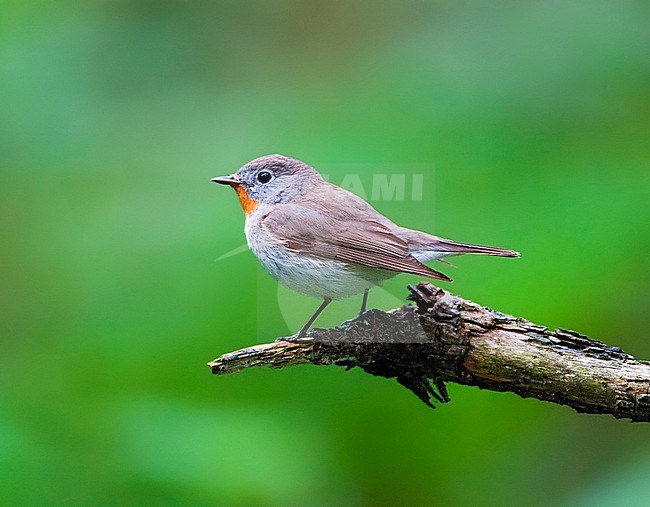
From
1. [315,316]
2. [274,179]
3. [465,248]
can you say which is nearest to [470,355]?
[465,248]

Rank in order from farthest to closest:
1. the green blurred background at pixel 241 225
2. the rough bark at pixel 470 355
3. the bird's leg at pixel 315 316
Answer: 1. the green blurred background at pixel 241 225
2. the bird's leg at pixel 315 316
3. the rough bark at pixel 470 355

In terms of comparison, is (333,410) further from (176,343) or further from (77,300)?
(77,300)

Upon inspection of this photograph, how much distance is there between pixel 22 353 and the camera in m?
3.98

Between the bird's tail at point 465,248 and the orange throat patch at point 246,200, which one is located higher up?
the orange throat patch at point 246,200

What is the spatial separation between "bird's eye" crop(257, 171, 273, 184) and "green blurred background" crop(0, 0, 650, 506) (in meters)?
0.25

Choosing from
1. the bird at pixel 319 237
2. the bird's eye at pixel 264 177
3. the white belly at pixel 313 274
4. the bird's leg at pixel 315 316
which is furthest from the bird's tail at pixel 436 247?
the bird's eye at pixel 264 177

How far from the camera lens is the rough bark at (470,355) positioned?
2465 millimetres

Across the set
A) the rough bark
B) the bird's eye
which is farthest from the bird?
the rough bark

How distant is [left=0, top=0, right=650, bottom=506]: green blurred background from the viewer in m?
3.45

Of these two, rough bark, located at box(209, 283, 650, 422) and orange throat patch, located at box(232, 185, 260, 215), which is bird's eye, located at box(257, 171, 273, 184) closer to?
orange throat patch, located at box(232, 185, 260, 215)

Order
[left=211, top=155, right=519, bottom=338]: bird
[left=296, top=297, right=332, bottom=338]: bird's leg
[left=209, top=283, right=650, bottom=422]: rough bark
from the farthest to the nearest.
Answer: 1. [left=296, top=297, right=332, bottom=338]: bird's leg
2. [left=211, top=155, right=519, bottom=338]: bird
3. [left=209, top=283, right=650, bottom=422]: rough bark

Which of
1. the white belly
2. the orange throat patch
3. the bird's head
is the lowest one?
the white belly

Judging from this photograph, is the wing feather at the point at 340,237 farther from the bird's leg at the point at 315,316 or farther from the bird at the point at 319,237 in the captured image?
the bird's leg at the point at 315,316

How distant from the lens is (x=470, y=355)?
265cm
